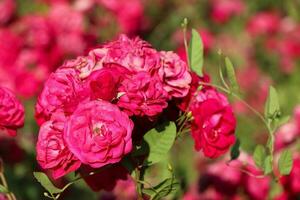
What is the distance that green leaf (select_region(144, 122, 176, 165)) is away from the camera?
1687 mm

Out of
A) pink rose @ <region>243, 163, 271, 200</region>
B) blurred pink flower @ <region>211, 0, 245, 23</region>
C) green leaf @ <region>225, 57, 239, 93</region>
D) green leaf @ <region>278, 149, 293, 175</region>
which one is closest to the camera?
green leaf @ <region>225, 57, 239, 93</region>

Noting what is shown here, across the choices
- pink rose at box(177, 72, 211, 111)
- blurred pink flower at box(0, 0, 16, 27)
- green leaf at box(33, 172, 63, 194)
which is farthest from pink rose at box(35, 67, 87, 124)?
blurred pink flower at box(0, 0, 16, 27)

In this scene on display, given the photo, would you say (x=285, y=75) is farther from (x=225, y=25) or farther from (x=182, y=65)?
(x=182, y=65)

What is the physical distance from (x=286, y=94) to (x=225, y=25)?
4.57 ft

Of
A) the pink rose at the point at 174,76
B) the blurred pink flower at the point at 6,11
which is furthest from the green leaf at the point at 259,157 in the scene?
the blurred pink flower at the point at 6,11

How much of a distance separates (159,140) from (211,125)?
0.38ft

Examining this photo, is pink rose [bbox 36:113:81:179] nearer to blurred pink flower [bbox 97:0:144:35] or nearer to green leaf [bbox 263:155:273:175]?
green leaf [bbox 263:155:273:175]

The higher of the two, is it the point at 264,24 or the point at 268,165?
the point at 268,165

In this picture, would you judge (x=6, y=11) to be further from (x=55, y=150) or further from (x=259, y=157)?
(x=55, y=150)

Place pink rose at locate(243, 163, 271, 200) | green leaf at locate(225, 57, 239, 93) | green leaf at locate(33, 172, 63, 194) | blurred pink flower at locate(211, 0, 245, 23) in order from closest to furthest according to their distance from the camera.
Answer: green leaf at locate(33, 172, 63, 194) → green leaf at locate(225, 57, 239, 93) → pink rose at locate(243, 163, 271, 200) → blurred pink flower at locate(211, 0, 245, 23)

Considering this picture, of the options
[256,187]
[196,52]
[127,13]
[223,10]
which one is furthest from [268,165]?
[223,10]

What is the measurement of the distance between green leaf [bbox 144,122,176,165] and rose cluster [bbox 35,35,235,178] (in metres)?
0.03

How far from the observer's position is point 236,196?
2623mm

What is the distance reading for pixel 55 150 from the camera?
1.57 meters
